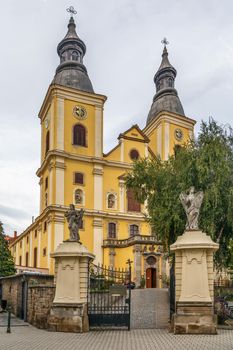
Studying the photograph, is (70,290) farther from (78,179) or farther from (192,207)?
(78,179)

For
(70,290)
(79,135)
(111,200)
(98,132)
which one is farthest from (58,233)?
(70,290)

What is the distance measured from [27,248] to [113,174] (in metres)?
14.9

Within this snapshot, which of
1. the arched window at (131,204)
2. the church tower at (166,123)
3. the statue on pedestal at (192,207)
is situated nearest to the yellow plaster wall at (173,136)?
the church tower at (166,123)

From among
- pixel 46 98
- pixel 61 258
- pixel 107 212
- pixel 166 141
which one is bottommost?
pixel 61 258

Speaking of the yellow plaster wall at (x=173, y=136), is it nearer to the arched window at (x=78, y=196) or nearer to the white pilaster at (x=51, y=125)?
the arched window at (x=78, y=196)

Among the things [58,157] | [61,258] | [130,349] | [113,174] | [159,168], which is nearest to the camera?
[130,349]

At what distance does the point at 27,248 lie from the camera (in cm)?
5262

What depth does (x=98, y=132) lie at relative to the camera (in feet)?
146

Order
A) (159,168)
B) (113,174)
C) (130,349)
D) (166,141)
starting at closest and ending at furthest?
1. (130,349)
2. (159,168)
3. (113,174)
4. (166,141)

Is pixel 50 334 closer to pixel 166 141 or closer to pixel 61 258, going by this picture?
pixel 61 258

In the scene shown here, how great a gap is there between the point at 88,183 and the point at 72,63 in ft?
45.1

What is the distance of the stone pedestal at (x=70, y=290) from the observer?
1528 centimetres

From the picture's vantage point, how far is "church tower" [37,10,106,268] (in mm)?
41219

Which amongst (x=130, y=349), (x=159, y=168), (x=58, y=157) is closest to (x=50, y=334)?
(x=130, y=349)
